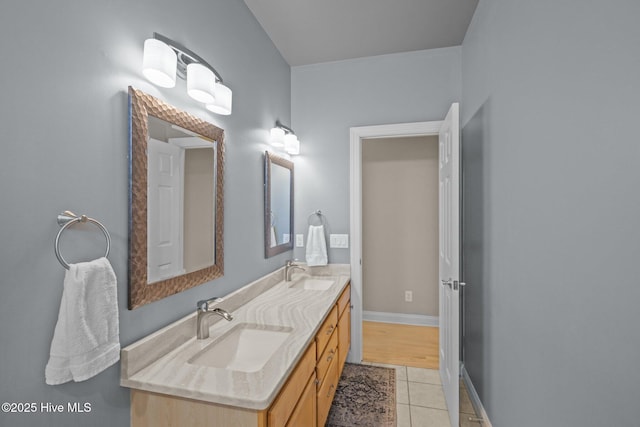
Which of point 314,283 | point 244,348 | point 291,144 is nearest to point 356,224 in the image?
point 314,283

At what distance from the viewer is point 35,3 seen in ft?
2.60

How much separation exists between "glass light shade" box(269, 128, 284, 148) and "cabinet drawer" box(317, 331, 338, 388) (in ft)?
4.69

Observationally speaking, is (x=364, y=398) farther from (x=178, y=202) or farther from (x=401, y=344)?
(x=178, y=202)

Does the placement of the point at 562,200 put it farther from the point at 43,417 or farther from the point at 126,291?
the point at 43,417

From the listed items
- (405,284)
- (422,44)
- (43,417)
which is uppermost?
(422,44)

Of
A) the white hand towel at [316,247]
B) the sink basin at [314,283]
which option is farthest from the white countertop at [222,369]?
the white hand towel at [316,247]

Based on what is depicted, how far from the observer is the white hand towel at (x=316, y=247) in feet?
8.42

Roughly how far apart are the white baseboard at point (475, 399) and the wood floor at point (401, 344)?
25 centimetres

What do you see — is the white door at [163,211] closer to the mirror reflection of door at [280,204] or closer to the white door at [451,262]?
the mirror reflection of door at [280,204]

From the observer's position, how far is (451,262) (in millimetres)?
1910

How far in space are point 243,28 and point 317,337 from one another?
1926 mm

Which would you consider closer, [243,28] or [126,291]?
[126,291]

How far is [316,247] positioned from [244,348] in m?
1.26

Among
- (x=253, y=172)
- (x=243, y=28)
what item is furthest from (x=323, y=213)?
(x=243, y=28)
